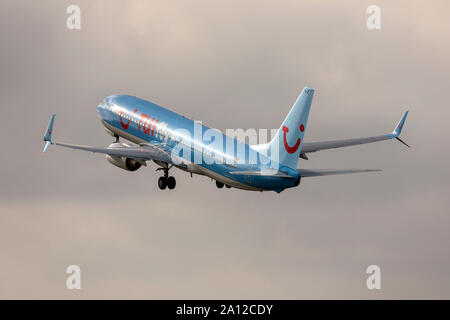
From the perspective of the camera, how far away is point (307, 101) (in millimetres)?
94375

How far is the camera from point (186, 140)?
355ft

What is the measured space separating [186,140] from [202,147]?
10.3 feet

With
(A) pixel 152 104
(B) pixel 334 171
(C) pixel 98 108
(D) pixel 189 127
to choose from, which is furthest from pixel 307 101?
(C) pixel 98 108

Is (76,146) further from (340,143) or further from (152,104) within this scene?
(340,143)

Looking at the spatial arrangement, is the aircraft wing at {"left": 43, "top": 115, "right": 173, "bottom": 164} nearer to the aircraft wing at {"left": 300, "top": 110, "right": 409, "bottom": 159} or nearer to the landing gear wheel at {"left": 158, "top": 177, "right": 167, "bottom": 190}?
the landing gear wheel at {"left": 158, "top": 177, "right": 167, "bottom": 190}

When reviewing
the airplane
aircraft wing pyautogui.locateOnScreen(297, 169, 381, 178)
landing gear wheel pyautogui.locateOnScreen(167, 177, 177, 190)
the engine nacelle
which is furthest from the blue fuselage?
landing gear wheel pyautogui.locateOnScreen(167, 177, 177, 190)

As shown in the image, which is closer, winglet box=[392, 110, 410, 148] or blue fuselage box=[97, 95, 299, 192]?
blue fuselage box=[97, 95, 299, 192]

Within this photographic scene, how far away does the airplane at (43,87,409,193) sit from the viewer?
96250 millimetres

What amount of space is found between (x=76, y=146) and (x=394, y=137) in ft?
98.3

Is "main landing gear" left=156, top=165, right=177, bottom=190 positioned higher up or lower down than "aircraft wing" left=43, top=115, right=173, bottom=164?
lower down

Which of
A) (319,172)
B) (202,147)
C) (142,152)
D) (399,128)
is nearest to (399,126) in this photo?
(399,128)

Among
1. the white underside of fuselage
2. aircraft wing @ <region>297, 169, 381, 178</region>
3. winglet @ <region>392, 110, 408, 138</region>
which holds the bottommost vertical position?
aircraft wing @ <region>297, 169, 381, 178</region>

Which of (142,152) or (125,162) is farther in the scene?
(125,162)

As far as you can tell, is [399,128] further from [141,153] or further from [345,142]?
[141,153]
